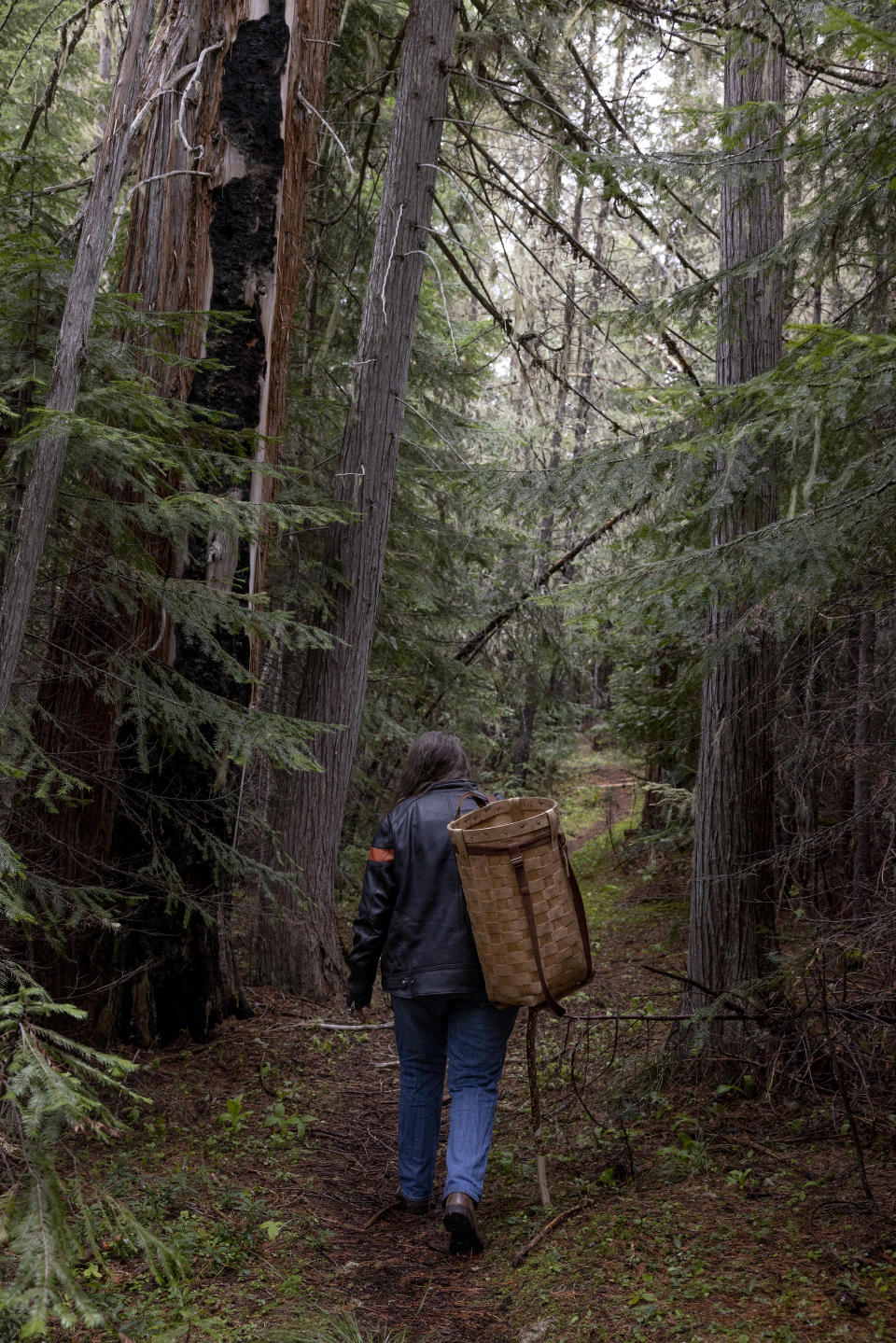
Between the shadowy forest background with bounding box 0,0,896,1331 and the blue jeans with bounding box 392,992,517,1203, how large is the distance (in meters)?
1.25

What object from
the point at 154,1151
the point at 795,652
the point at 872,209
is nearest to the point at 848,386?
the point at 872,209

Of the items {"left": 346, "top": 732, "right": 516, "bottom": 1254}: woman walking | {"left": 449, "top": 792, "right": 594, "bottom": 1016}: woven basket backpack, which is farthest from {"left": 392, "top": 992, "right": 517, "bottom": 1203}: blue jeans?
{"left": 449, "top": 792, "right": 594, "bottom": 1016}: woven basket backpack

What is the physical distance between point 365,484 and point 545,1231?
5.13 metres

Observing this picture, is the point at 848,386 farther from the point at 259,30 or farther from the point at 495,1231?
the point at 259,30

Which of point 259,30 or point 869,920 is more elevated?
point 259,30

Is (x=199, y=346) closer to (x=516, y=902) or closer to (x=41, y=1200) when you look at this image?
(x=516, y=902)

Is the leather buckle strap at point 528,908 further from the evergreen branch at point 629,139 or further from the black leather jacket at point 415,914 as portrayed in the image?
the evergreen branch at point 629,139

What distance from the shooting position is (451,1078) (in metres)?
4.34

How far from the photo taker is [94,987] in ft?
17.6

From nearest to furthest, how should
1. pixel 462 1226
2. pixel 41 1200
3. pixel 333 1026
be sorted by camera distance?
pixel 41 1200 → pixel 462 1226 → pixel 333 1026

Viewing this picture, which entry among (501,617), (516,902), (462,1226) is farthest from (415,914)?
(501,617)

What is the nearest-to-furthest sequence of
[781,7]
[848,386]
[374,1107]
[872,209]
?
[848,386] → [872,209] → [781,7] → [374,1107]

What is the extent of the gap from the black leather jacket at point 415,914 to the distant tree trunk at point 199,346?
4.40 feet

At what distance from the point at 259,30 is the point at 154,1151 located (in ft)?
21.3
